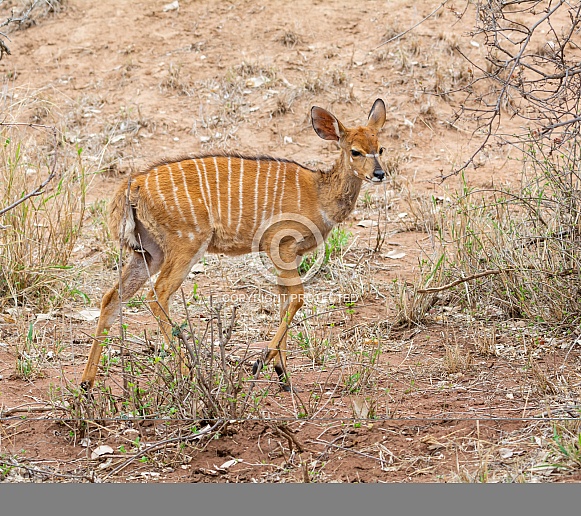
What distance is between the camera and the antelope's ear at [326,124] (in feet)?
19.4

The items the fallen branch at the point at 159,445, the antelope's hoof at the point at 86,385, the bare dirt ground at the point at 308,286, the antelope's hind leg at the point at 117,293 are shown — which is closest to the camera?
the fallen branch at the point at 159,445

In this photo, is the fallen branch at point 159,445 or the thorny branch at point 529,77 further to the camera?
the thorny branch at point 529,77

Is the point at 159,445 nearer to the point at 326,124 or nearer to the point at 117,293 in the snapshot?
the point at 117,293

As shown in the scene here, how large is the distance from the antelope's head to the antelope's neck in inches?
1.9

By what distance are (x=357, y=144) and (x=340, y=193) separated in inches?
12.7

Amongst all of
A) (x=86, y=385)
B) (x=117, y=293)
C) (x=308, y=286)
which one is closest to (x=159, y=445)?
(x=86, y=385)

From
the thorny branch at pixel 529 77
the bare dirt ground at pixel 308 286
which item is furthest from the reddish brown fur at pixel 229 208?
the thorny branch at pixel 529 77

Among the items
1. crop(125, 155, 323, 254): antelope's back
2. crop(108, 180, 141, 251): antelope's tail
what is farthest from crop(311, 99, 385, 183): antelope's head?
crop(108, 180, 141, 251): antelope's tail

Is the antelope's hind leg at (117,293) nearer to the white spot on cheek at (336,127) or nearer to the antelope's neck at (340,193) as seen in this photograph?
the antelope's neck at (340,193)

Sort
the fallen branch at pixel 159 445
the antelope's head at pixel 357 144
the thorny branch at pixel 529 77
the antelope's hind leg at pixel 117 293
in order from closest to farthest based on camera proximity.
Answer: the fallen branch at pixel 159 445
the thorny branch at pixel 529 77
the antelope's hind leg at pixel 117 293
the antelope's head at pixel 357 144

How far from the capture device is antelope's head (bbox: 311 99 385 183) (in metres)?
5.73

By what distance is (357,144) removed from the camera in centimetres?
580

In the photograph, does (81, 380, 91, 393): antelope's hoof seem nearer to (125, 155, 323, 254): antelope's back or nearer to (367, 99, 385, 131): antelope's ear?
(125, 155, 323, 254): antelope's back

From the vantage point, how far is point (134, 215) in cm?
549
